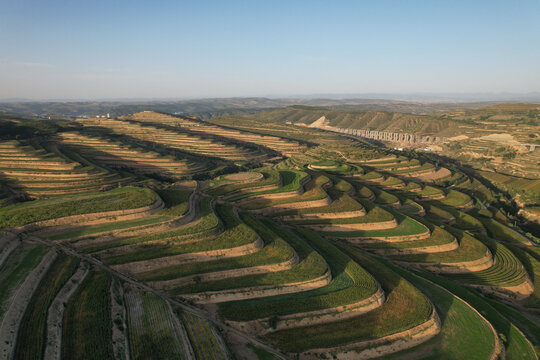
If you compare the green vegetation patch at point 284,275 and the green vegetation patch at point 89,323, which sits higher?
the green vegetation patch at point 89,323

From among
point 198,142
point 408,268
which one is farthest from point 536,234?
point 198,142

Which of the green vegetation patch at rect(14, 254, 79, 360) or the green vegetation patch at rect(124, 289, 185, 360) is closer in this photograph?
the green vegetation patch at rect(14, 254, 79, 360)

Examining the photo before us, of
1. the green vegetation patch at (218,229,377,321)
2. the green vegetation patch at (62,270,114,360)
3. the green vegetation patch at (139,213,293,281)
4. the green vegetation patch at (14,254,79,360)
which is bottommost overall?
the green vegetation patch at (218,229,377,321)

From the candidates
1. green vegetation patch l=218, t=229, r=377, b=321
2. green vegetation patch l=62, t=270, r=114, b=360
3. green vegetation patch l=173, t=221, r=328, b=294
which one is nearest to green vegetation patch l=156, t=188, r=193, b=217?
green vegetation patch l=173, t=221, r=328, b=294

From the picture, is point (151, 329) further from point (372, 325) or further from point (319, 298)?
point (372, 325)

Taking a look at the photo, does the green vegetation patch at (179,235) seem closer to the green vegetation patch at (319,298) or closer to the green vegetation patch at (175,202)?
the green vegetation patch at (175,202)

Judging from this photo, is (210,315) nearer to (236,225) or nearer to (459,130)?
(236,225)

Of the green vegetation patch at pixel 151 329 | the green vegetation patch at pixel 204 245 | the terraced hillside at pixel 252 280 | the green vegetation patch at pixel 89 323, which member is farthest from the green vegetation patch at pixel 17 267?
the green vegetation patch at pixel 151 329

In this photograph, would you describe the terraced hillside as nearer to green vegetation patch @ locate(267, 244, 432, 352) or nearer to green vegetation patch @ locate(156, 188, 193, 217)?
green vegetation patch @ locate(267, 244, 432, 352)
